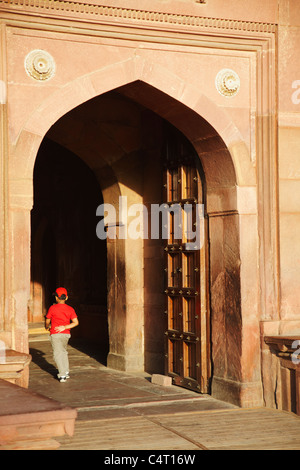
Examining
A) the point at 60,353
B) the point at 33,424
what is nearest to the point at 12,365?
the point at 33,424

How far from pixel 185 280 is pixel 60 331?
174 cm

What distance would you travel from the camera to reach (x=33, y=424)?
14.4 feet

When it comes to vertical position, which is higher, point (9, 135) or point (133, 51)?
point (133, 51)

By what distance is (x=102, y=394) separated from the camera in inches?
329

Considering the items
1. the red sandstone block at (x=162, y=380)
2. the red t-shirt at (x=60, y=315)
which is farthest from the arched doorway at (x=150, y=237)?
the red t-shirt at (x=60, y=315)

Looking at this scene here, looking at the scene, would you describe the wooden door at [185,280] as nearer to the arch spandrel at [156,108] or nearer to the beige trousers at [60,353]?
the arch spandrel at [156,108]

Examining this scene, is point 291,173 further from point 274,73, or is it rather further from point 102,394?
point 102,394

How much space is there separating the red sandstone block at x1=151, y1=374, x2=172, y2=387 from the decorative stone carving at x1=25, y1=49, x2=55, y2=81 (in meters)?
3.63

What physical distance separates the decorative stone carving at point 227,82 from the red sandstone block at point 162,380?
10.5 feet

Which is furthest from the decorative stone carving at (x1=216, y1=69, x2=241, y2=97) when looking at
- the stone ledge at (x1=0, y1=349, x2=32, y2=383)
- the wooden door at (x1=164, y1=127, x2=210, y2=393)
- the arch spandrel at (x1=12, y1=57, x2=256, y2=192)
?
the stone ledge at (x1=0, y1=349, x2=32, y2=383)

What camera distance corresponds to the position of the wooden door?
325 inches

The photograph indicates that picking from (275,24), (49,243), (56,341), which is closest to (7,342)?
(56,341)

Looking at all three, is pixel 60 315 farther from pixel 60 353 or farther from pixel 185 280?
pixel 185 280

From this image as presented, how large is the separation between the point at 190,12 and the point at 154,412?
389cm
